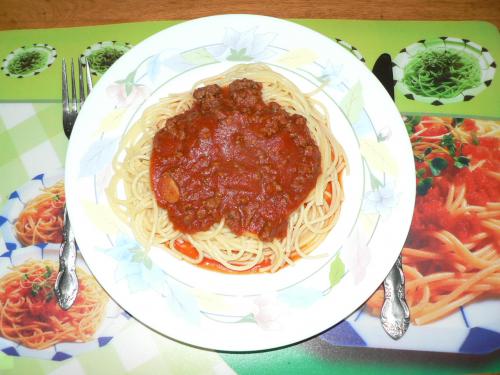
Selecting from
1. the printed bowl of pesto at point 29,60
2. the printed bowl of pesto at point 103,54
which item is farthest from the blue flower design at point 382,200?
the printed bowl of pesto at point 29,60

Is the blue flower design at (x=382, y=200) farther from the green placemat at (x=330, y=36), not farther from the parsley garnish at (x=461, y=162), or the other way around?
the green placemat at (x=330, y=36)

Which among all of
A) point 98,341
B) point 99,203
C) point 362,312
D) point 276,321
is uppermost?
point 99,203

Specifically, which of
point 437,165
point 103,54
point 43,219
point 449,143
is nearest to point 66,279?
point 43,219

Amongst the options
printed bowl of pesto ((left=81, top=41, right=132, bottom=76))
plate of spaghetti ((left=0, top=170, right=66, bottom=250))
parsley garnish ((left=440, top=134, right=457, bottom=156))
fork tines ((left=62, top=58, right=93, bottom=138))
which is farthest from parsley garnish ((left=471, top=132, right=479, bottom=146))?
plate of spaghetti ((left=0, top=170, right=66, bottom=250))

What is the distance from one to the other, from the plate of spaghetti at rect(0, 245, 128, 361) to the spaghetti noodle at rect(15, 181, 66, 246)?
0.68 feet

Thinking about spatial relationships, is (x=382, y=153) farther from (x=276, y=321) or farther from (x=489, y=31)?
(x=489, y=31)

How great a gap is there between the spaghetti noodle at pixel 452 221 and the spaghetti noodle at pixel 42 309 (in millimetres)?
3067

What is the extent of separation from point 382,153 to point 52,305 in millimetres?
4004

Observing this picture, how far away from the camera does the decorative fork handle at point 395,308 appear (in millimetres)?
4195

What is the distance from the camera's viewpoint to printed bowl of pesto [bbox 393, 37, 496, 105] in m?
5.41

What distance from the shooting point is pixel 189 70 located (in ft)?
16.7

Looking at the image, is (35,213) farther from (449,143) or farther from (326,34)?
(449,143)

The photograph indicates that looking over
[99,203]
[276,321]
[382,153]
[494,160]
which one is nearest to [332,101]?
[382,153]

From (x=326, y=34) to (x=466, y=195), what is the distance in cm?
286
